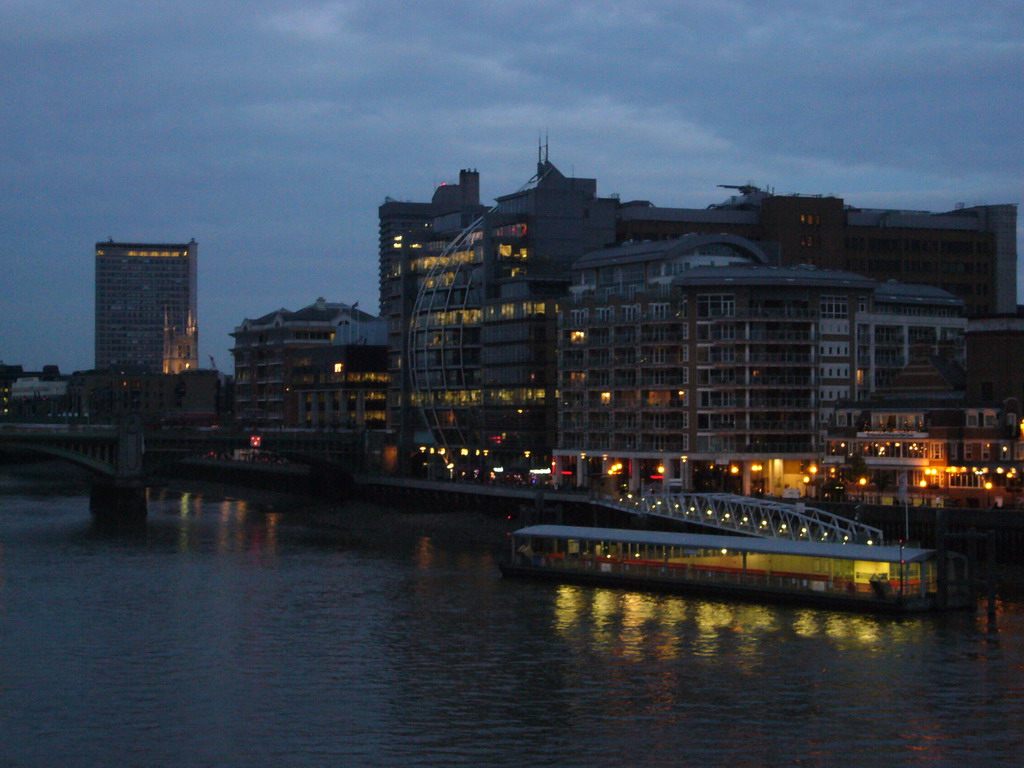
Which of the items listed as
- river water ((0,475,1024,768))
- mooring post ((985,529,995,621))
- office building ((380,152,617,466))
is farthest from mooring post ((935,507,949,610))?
office building ((380,152,617,466))

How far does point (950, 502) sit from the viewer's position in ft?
303

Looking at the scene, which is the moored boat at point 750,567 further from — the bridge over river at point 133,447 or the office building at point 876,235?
the office building at point 876,235

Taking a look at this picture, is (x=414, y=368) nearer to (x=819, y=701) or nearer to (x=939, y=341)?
(x=939, y=341)

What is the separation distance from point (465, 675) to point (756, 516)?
39186mm

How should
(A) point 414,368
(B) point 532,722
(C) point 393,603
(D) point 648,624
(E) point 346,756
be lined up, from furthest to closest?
(A) point 414,368 → (C) point 393,603 → (D) point 648,624 → (B) point 532,722 → (E) point 346,756

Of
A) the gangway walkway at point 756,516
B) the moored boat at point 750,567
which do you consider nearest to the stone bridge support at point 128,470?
the gangway walkway at point 756,516

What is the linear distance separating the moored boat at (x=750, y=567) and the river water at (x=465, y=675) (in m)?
1.38

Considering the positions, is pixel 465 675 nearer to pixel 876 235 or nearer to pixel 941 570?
pixel 941 570

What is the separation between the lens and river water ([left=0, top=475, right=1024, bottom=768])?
44.7 m

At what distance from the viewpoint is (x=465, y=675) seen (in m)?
54.6

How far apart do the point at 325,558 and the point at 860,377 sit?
44.8 meters

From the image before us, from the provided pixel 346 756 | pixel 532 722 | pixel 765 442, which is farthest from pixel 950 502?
pixel 346 756

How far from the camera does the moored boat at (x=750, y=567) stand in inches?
2680

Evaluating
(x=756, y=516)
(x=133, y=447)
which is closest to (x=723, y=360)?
(x=756, y=516)
